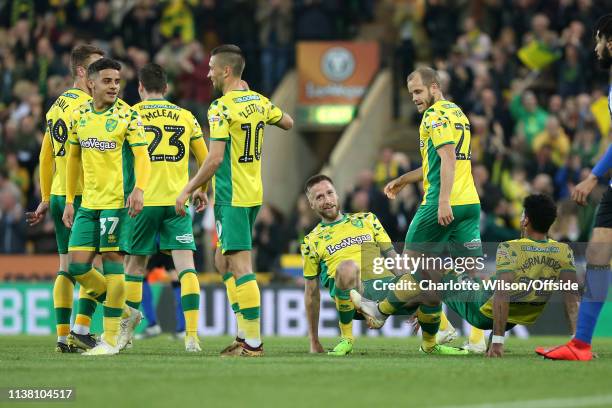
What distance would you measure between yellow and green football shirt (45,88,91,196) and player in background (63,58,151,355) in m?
0.62

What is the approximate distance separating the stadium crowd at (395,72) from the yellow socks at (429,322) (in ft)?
20.7

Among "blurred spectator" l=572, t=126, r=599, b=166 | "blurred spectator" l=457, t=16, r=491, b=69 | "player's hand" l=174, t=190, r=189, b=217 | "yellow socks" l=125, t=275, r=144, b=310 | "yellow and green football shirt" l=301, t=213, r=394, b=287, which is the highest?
"blurred spectator" l=457, t=16, r=491, b=69

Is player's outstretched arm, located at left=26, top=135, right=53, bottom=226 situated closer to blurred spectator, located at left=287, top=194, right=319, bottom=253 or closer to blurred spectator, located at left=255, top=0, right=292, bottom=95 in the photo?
blurred spectator, located at left=287, top=194, right=319, bottom=253

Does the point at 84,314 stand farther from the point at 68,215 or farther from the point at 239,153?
the point at 239,153

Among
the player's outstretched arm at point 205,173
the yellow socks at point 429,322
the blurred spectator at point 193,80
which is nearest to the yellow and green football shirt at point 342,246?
the yellow socks at point 429,322

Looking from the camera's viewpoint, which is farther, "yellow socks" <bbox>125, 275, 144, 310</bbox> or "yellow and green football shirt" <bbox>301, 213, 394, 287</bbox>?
"yellow socks" <bbox>125, 275, 144, 310</bbox>

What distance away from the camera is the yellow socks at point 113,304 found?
11016mm

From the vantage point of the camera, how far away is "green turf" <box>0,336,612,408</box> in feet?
25.8

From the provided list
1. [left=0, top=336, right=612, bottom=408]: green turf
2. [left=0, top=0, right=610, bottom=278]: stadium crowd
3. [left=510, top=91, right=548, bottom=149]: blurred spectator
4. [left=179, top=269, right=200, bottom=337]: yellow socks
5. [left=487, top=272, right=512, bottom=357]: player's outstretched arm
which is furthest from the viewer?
[left=510, top=91, right=548, bottom=149]: blurred spectator

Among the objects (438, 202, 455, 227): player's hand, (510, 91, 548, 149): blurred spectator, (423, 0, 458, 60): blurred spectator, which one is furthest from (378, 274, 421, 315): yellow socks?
(423, 0, 458, 60): blurred spectator

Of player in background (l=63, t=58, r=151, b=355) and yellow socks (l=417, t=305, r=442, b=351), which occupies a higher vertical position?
player in background (l=63, t=58, r=151, b=355)

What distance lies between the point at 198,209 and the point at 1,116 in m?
11.3

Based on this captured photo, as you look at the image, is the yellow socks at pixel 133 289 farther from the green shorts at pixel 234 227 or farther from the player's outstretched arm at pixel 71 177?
the green shorts at pixel 234 227

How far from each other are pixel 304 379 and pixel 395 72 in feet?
48.9
